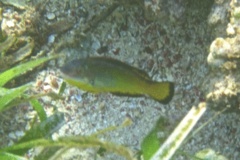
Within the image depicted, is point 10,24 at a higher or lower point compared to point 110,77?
higher

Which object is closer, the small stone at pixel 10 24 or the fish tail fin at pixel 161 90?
the fish tail fin at pixel 161 90

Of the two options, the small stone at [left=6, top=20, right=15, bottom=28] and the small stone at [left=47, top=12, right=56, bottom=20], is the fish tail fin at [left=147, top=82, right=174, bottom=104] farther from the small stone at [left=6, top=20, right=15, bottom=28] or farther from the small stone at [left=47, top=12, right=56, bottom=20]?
the small stone at [left=6, top=20, right=15, bottom=28]

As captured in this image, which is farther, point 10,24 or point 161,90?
point 10,24

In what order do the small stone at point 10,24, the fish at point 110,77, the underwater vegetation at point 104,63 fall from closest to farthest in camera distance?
the underwater vegetation at point 104,63 < the fish at point 110,77 < the small stone at point 10,24

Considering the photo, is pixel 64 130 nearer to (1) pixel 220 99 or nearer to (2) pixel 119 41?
(2) pixel 119 41

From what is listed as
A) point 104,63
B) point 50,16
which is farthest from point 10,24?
point 104,63

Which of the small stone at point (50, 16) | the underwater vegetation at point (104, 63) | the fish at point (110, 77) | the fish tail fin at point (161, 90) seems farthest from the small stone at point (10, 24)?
the fish tail fin at point (161, 90)

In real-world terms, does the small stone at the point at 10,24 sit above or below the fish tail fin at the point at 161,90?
above

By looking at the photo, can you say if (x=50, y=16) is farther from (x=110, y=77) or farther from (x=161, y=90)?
(x=161, y=90)

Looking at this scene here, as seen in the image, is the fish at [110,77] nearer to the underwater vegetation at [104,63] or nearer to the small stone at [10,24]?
the underwater vegetation at [104,63]
